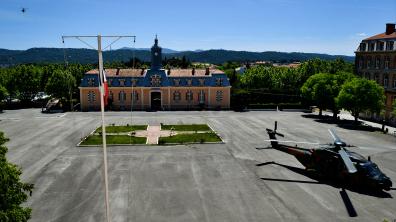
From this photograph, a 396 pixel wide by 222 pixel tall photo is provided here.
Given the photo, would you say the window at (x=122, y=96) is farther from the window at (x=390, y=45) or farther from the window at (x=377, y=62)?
the window at (x=390, y=45)

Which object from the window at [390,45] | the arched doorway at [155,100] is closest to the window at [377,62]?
the window at [390,45]

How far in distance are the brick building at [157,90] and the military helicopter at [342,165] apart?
41127 mm

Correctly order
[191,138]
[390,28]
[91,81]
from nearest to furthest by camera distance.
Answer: [191,138] < [390,28] < [91,81]

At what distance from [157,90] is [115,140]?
95.6 feet

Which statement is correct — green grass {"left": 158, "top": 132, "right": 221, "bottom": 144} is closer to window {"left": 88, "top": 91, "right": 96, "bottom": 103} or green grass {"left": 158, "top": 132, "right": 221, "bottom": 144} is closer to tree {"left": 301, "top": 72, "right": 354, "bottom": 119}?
tree {"left": 301, "top": 72, "right": 354, "bottom": 119}

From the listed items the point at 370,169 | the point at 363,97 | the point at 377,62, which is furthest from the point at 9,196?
→ the point at 377,62

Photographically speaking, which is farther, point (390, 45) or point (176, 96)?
point (176, 96)

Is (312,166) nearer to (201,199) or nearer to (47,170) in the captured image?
(201,199)

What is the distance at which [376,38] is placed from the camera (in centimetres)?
6138

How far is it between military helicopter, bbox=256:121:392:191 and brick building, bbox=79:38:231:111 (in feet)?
135

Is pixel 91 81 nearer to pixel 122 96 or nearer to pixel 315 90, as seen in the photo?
pixel 122 96

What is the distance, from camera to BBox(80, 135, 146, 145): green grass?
40.5 m

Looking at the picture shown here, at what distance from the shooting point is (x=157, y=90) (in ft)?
228

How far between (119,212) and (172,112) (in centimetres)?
4511
